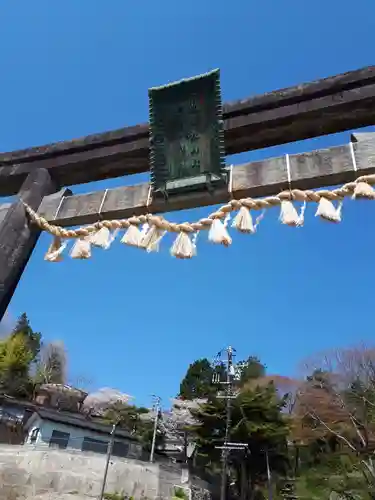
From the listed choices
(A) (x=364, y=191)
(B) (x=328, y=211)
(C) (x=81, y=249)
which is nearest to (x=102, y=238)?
(C) (x=81, y=249)

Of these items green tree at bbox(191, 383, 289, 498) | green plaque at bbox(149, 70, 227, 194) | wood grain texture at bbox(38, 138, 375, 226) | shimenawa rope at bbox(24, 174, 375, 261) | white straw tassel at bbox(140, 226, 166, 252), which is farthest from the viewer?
green tree at bbox(191, 383, 289, 498)

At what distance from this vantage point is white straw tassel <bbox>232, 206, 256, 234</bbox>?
3.19 meters

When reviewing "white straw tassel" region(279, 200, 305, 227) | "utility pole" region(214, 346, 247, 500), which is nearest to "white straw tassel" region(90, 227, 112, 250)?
"white straw tassel" region(279, 200, 305, 227)

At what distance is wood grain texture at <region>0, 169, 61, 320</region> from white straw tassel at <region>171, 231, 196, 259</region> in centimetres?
159

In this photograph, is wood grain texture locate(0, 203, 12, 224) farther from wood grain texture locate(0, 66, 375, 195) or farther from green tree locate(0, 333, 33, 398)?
green tree locate(0, 333, 33, 398)

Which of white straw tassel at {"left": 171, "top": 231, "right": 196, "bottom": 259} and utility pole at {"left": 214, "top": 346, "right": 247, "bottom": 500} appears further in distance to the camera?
utility pole at {"left": 214, "top": 346, "right": 247, "bottom": 500}

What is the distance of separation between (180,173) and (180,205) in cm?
34

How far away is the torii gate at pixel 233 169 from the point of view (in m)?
3.28

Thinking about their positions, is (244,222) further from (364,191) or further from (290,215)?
(364,191)

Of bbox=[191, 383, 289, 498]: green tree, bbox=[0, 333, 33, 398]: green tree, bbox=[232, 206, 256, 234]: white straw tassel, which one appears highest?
bbox=[0, 333, 33, 398]: green tree

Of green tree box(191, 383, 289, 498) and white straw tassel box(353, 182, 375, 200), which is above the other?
green tree box(191, 383, 289, 498)

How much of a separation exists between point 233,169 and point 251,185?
0.98ft

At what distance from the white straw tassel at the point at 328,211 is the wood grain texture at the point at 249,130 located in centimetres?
98

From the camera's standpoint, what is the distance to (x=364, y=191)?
9.60 ft
